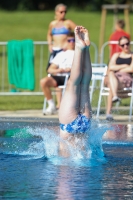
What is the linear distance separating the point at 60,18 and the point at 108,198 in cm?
854

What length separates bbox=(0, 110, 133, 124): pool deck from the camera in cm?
1102

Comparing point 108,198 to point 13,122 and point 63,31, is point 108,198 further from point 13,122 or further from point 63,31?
point 63,31

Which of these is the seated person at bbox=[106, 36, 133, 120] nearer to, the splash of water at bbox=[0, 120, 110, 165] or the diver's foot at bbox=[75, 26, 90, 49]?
the splash of water at bbox=[0, 120, 110, 165]

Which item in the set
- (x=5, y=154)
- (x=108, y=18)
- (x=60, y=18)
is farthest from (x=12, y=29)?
(x=5, y=154)

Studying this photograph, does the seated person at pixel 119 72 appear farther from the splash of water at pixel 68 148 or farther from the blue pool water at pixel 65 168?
the splash of water at pixel 68 148

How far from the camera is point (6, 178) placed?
631 cm

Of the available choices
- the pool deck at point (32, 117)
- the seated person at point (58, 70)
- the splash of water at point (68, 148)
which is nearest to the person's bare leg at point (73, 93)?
the splash of water at point (68, 148)

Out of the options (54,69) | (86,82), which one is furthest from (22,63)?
(86,82)

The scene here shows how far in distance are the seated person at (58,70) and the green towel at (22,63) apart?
1.16m

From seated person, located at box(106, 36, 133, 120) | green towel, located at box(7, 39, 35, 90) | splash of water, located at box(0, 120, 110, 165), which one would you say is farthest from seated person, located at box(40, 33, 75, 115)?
splash of water, located at box(0, 120, 110, 165)

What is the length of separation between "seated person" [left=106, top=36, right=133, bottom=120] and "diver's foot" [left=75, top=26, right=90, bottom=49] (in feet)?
13.8

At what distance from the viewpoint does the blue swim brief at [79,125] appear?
7.26 meters

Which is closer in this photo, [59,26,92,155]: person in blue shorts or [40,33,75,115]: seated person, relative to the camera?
[59,26,92,155]: person in blue shorts

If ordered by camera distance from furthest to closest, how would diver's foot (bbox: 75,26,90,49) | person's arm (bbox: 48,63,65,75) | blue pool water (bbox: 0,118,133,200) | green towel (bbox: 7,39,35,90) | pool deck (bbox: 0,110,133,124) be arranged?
green towel (bbox: 7,39,35,90), person's arm (bbox: 48,63,65,75), pool deck (bbox: 0,110,133,124), diver's foot (bbox: 75,26,90,49), blue pool water (bbox: 0,118,133,200)
